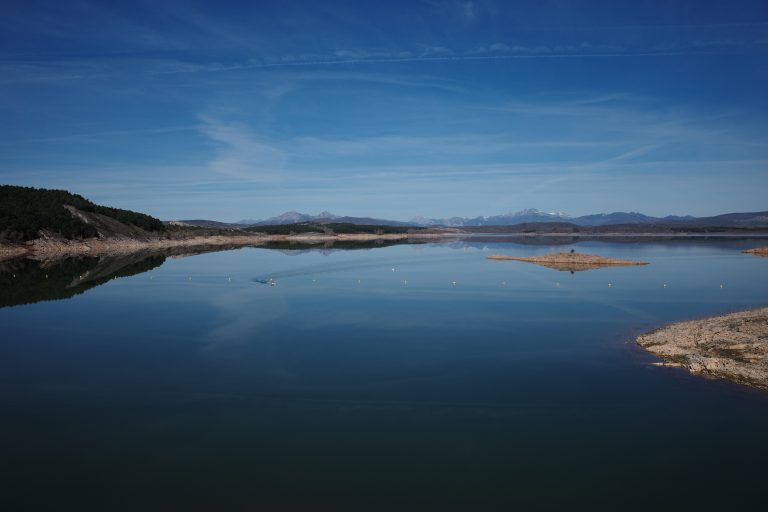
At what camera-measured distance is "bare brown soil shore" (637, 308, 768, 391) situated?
61.4 feet

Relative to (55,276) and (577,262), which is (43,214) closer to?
(55,276)

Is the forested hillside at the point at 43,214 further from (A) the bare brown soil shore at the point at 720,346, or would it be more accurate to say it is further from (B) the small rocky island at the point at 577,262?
(A) the bare brown soil shore at the point at 720,346

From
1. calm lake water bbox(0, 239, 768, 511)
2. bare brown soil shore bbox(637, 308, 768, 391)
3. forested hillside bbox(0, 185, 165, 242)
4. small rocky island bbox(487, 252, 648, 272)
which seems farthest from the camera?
forested hillside bbox(0, 185, 165, 242)

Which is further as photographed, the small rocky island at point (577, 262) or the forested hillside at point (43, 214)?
the forested hillside at point (43, 214)

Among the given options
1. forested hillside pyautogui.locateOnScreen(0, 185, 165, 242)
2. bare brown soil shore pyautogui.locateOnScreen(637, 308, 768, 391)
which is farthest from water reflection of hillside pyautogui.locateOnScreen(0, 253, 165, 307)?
bare brown soil shore pyautogui.locateOnScreen(637, 308, 768, 391)

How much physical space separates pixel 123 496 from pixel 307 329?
16.2m

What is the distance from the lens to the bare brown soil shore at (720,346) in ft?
61.4

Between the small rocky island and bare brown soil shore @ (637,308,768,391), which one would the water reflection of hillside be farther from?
the small rocky island

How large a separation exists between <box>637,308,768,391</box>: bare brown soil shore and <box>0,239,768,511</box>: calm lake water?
1.06 meters

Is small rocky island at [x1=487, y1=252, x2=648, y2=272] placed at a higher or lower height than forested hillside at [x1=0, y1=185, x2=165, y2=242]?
lower

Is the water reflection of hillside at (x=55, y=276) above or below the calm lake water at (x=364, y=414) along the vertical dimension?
above

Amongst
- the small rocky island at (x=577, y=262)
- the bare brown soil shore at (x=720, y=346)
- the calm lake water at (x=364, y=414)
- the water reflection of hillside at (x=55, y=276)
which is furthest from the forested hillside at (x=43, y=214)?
Answer: the bare brown soil shore at (x=720, y=346)

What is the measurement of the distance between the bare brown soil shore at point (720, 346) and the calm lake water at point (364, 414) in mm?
1060

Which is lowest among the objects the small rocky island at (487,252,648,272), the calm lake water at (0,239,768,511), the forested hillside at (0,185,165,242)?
the calm lake water at (0,239,768,511)
